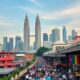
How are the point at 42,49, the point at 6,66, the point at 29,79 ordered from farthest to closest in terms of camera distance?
the point at 42,49, the point at 6,66, the point at 29,79

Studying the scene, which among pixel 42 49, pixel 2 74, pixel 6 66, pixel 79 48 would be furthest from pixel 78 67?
pixel 42 49

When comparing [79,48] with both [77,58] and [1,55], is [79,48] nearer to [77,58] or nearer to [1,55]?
[77,58]

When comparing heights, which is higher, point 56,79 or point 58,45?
point 58,45

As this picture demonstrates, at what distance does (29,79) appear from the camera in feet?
97.5

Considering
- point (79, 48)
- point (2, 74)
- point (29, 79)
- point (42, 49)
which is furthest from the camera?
point (42, 49)

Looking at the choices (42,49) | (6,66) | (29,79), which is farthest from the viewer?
(42,49)

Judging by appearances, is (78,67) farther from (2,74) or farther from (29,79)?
(2,74)

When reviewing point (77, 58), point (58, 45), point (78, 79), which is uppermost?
point (58, 45)

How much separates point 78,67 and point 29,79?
11536 mm

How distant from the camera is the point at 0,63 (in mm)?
94562

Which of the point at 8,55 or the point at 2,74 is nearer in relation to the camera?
the point at 2,74

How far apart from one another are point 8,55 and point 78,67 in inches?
2335

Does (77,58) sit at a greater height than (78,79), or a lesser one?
greater

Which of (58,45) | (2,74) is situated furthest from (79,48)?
(58,45)
